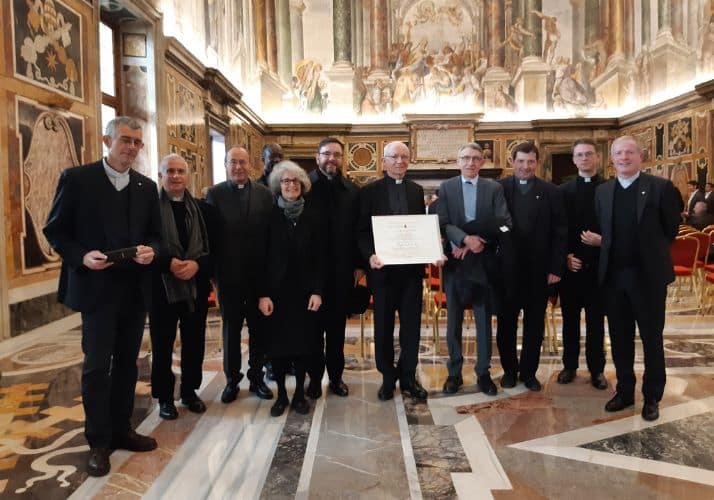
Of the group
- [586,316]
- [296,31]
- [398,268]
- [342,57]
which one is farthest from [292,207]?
[296,31]

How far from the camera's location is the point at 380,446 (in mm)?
2930

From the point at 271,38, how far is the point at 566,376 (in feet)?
44.3

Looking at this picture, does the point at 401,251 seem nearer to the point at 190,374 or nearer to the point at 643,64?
the point at 190,374

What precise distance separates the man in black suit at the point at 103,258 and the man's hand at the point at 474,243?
1.97 metres

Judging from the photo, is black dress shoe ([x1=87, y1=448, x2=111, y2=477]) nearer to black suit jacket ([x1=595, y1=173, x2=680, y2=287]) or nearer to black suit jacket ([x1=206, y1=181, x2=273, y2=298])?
black suit jacket ([x1=206, y1=181, x2=273, y2=298])

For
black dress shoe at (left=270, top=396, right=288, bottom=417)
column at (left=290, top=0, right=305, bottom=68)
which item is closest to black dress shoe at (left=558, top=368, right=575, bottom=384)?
black dress shoe at (left=270, top=396, right=288, bottom=417)

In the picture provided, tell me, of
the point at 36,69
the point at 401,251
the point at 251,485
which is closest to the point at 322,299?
the point at 401,251

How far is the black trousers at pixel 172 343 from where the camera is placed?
3328mm

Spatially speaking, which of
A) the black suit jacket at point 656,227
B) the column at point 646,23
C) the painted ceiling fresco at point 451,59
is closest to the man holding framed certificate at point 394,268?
the black suit jacket at point 656,227

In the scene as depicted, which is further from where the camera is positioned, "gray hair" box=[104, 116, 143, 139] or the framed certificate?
the framed certificate

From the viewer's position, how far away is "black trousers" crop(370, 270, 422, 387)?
3.64 metres

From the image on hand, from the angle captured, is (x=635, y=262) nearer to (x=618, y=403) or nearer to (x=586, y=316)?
(x=586, y=316)

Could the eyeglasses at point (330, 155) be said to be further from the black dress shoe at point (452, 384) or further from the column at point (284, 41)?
the column at point (284, 41)

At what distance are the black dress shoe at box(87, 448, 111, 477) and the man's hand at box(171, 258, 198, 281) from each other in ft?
3.30
